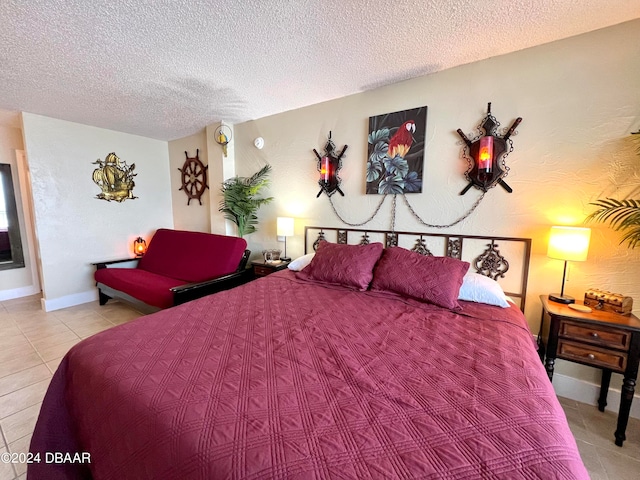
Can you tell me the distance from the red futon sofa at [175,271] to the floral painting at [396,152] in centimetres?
174

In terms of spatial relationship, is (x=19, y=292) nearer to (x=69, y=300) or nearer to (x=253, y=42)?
(x=69, y=300)

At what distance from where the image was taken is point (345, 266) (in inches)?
86.6

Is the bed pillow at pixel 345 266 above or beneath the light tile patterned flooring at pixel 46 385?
above

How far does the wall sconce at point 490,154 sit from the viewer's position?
Answer: 2.00m

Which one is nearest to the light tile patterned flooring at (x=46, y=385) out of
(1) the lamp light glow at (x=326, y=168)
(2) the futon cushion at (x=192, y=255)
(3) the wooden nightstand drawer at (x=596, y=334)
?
(3) the wooden nightstand drawer at (x=596, y=334)

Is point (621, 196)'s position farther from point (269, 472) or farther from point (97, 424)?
point (97, 424)

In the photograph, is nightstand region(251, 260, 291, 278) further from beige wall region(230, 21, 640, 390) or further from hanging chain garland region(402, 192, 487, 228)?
hanging chain garland region(402, 192, 487, 228)

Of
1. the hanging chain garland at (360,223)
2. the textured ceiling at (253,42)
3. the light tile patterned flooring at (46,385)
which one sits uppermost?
the textured ceiling at (253,42)

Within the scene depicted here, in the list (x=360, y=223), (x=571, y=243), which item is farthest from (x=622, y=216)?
(x=360, y=223)

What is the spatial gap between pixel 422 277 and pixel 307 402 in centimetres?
128

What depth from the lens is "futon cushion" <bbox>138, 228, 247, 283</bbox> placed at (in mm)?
3098

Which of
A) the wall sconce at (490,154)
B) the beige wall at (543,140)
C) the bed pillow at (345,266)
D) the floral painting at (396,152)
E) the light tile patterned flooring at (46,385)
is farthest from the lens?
the floral painting at (396,152)

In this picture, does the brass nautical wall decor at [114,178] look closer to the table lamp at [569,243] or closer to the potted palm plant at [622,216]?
the table lamp at [569,243]

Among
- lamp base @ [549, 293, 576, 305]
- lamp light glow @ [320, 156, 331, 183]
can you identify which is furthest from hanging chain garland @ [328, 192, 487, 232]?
lamp base @ [549, 293, 576, 305]
